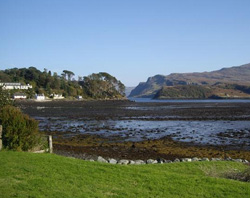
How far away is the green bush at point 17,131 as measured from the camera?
1391 centimetres

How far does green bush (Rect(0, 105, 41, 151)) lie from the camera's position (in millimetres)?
13914

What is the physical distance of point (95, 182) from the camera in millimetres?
8828

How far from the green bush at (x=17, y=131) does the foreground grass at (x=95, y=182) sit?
2.72 m

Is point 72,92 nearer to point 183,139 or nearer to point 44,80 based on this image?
point 44,80

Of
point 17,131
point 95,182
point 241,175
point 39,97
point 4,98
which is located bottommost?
point 241,175

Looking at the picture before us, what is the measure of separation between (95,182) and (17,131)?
276 inches

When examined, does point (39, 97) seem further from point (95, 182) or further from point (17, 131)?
point (95, 182)

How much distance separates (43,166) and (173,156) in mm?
13016

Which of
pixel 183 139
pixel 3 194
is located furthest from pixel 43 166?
pixel 183 139

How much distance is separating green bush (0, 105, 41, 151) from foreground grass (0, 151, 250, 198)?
2.72 m

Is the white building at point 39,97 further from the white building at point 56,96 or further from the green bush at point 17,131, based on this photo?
the green bush at point 17,131

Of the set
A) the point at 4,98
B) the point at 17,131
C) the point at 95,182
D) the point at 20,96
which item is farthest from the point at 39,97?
the point at 95,182

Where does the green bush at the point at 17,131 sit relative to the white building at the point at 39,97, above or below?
below

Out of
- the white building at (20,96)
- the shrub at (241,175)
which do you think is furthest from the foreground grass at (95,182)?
the white building at (20,96)
